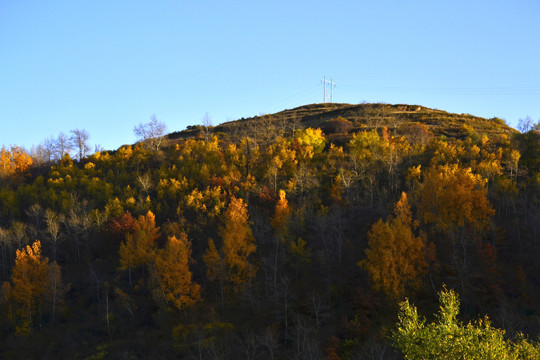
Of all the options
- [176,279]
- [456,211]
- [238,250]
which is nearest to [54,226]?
[176,279]

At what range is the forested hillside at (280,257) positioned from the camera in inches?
1779

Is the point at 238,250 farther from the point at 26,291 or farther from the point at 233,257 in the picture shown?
the point at 26,291

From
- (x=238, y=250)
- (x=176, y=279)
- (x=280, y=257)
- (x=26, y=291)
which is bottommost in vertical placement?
(x=26, y=291)

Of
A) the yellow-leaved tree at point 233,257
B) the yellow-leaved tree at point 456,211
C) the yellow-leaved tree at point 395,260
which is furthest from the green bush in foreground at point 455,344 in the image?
the yellow-leaved tree at point 233,257

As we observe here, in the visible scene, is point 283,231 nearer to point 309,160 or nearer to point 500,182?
point 309,160

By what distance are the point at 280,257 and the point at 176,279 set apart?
14.4 metres

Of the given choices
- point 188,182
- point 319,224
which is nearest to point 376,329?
point 319,224

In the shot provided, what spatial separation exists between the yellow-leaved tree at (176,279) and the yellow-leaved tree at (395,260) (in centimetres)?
2222

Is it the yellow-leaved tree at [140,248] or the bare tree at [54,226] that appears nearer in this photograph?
the yellow-leaved tree at [140,248]

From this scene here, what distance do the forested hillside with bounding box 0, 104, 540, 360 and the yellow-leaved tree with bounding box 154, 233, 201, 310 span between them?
27cm

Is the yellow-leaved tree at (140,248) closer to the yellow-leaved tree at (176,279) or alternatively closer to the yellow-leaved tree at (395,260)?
the yellow-leaved tree at (176,279)

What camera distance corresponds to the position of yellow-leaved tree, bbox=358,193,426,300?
4797 cm

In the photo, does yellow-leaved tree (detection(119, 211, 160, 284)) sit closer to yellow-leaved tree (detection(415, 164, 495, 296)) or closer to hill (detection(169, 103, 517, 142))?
yellow-leaved tree (detection(415, 164, 495, 296))

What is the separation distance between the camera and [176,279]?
54.8 m
